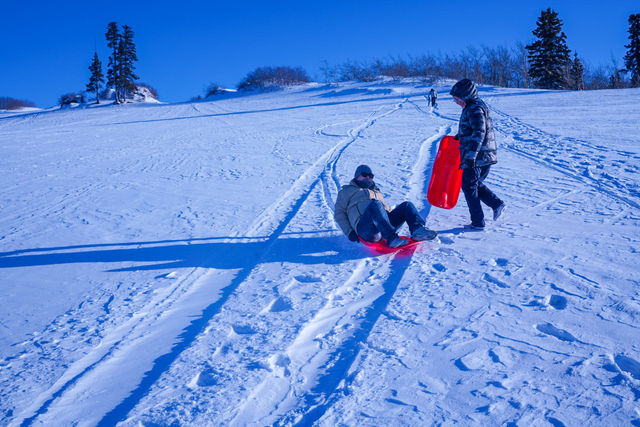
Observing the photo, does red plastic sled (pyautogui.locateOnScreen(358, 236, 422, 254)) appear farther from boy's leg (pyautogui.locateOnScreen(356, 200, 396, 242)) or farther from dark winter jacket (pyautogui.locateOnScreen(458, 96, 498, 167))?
dark winter jacket (pyautogui.locateOnScreen(458, 96, 498, 167))

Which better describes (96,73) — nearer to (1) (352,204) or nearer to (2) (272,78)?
(2) (272,78)

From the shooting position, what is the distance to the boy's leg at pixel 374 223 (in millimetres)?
3648

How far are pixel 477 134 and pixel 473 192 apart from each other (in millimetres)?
569

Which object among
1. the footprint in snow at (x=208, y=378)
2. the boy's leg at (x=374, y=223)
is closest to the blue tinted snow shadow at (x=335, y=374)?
the footprint in snow at (x=208, y=378)

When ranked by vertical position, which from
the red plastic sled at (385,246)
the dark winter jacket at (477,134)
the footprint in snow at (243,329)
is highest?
the dark winter jacket at (477,134)

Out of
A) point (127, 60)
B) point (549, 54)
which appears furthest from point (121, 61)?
point (549, 54)

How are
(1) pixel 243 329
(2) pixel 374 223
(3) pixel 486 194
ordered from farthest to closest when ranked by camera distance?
(3) pixel 486 194 < (2) pixel 374 223 < (1) pixel 243 329

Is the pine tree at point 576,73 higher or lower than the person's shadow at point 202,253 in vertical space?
higher

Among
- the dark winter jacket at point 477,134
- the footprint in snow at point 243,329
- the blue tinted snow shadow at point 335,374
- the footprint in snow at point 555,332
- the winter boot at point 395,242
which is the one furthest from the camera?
the dark winter jacket at point 477,134

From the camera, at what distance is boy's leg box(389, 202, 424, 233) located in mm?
3759

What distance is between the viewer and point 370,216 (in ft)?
12.2

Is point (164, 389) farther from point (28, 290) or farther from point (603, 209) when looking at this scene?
point (603, 209)

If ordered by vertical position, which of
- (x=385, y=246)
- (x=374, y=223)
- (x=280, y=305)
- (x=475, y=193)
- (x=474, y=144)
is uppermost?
(x=474, y=144)

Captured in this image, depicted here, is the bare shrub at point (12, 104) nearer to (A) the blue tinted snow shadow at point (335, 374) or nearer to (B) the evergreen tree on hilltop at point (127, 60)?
(B) the evergreen tree on hilltop at point (127, 60)
